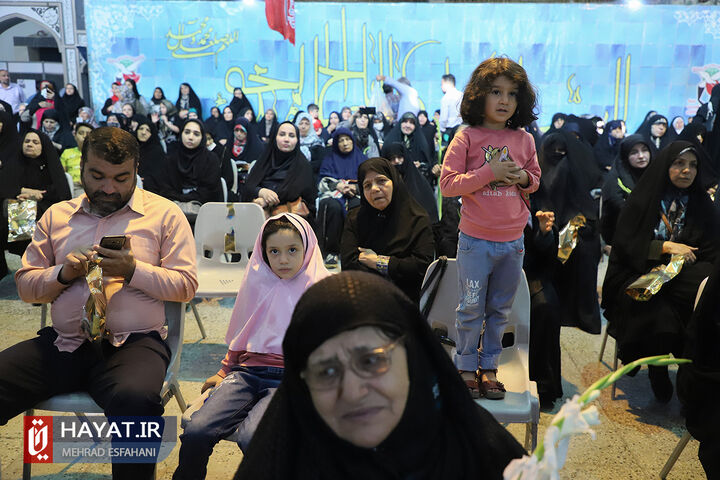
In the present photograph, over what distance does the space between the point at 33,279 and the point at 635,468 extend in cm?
264

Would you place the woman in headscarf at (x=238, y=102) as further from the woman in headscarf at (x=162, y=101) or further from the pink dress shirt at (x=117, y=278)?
the pink dress shirt at (x=117, y=278)

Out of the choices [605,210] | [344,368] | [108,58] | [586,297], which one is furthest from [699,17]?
[344,368]

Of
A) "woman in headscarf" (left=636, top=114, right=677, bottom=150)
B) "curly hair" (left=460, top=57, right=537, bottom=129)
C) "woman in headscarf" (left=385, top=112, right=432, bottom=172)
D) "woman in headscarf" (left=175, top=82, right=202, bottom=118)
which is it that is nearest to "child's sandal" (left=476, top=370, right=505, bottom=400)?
"curly hair" (left=460, top=57, right=537, bottom=129)

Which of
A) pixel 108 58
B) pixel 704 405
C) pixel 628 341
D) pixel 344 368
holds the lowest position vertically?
pixel 628 341

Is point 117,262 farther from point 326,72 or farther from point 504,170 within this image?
point 326,72

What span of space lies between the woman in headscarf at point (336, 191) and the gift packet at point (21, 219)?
247cm

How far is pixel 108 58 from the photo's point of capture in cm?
1231

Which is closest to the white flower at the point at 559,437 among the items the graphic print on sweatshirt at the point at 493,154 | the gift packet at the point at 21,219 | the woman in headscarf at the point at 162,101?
the graphic print on sweatshirt at the point at 493,154

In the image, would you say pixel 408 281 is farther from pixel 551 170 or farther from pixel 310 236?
pixel 551 170

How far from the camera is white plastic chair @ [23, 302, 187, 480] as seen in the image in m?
2.00

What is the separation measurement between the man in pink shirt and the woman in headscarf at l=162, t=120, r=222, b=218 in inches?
108

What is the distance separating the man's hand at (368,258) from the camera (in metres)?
2.97

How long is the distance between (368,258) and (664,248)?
1.64 meters

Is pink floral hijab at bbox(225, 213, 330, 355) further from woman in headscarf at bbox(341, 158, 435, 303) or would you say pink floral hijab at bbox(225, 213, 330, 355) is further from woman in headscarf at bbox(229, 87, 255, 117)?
woman in headscarf at bbox(229, 87, 255, 117)
